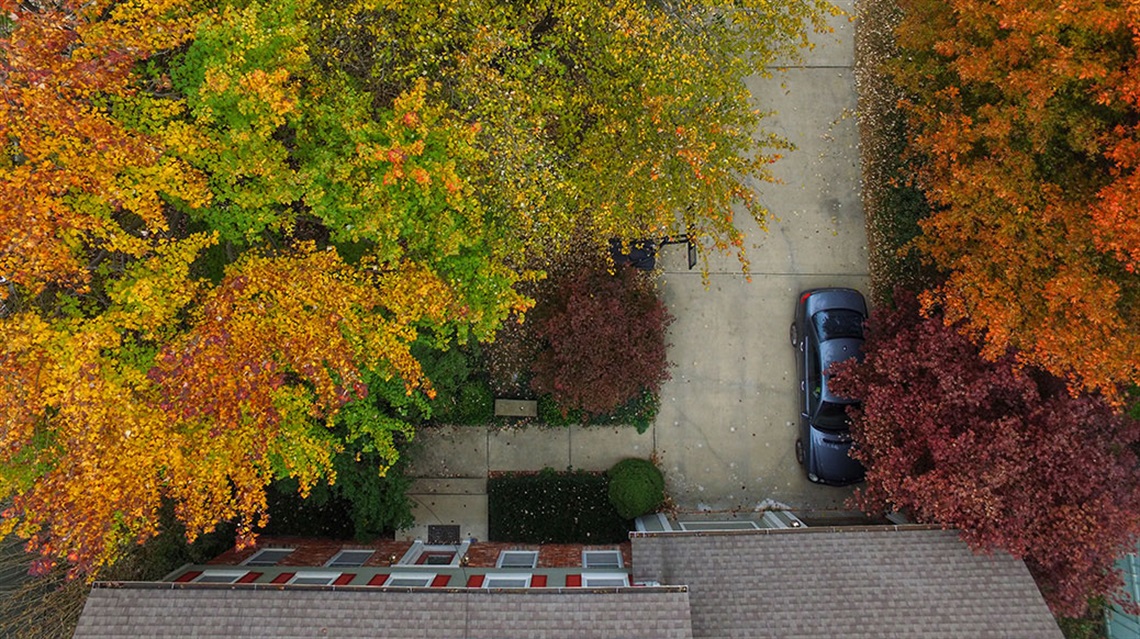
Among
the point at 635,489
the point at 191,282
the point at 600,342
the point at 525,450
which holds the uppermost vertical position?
the point at 191,282

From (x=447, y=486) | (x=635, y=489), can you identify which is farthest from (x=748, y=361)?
(x=447, y=486)

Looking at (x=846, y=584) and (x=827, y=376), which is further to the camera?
(x=827, y=376)

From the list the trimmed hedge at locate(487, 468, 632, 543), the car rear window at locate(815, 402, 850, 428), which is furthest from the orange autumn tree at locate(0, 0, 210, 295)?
the car rear window at locate(815, 402, 850, 428)

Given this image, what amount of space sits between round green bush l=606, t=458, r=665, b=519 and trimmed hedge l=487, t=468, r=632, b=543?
493 mm

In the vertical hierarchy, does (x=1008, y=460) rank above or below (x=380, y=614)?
above

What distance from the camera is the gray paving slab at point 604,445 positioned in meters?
16.5

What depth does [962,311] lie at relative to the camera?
1260 centimetres

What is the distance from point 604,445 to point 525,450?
2.08 m

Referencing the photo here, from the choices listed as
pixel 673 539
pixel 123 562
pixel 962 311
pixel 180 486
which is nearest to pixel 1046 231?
pixel 962 311

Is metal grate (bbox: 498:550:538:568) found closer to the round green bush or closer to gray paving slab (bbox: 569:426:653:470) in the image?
the round green bush

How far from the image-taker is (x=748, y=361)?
1672 centimetres

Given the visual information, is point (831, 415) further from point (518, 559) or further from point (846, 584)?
point (518, 559)

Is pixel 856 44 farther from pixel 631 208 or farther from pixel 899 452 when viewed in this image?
pixel 899 452

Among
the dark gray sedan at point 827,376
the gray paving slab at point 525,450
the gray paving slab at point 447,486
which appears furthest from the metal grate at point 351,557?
the dark gray sedan at point 827,376
